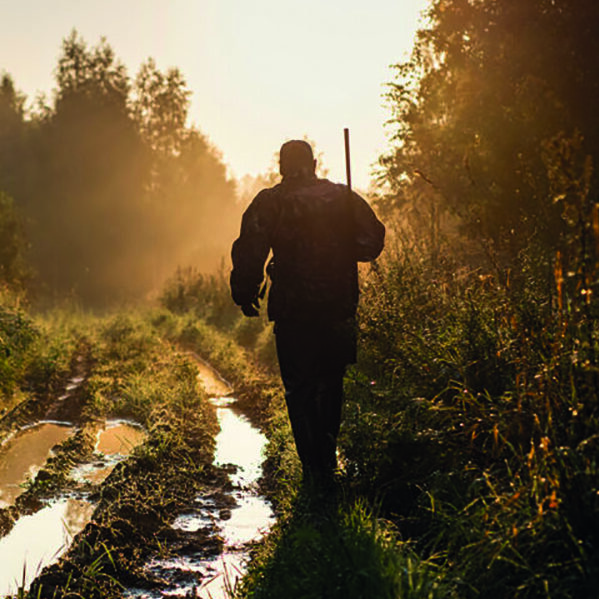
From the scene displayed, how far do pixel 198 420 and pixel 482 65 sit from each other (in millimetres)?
9162

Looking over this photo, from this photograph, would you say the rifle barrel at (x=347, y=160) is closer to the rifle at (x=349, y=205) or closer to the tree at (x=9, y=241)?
the rifle at (x=349, y=205)

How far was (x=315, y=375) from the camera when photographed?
492cm

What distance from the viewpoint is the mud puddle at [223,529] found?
386 cm

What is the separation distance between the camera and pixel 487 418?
353 centimetres

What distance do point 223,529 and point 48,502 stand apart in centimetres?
160

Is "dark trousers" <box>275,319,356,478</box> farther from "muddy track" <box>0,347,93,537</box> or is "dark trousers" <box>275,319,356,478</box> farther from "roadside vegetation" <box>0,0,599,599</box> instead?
"muddy track" <box>0,347,93,537</box>

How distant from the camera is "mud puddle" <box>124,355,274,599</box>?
12.6ft

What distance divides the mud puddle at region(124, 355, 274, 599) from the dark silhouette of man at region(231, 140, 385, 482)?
0.62 meters

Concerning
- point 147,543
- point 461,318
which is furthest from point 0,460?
point 461,318

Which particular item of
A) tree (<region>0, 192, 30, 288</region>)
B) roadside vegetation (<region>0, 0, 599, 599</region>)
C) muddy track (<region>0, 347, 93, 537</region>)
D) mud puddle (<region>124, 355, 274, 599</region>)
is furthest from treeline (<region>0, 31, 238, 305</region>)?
mud puddle (<region>124, 355, 274, 599</region>)

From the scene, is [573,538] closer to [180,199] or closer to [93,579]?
[93,579]

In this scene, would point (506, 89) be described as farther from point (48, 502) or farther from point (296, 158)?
point (48, 502)

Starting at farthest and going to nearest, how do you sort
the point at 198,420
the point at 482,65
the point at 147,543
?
the point at 482,65, the point at 198,420, the point at 147,543

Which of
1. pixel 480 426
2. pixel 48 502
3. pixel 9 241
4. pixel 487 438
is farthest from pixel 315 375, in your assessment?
pixel 9 241
